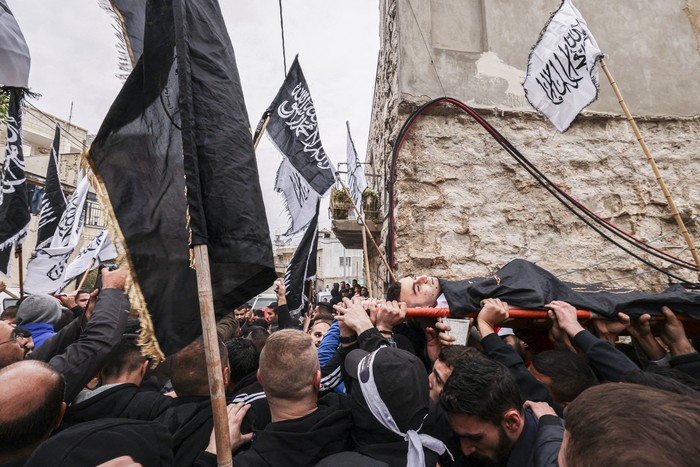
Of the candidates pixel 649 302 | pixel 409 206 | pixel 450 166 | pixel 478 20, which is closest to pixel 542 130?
pixel 450 166

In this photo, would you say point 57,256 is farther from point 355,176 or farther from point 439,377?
point 439,377

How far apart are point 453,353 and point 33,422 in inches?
74.5

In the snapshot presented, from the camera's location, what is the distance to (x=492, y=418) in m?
1.66

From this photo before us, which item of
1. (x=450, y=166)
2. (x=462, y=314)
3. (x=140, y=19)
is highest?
(x=140, y=19)

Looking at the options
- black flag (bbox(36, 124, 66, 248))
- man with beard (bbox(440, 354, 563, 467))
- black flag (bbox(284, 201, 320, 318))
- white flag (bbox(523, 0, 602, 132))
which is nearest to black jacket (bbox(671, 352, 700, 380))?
man with beard (bbox(440, 354, 563, 467))

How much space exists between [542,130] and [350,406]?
5.05m

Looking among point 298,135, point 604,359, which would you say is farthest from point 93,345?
point 298,135

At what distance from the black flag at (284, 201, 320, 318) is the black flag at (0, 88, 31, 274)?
292 cm

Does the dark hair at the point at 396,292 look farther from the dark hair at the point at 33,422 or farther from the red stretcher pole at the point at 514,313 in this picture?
the dark hair at the point at 33,422

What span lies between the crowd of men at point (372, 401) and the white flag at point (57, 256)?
9.53ft

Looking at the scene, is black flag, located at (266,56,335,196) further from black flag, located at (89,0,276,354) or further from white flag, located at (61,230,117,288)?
white flag, located at (61,230,117,288)

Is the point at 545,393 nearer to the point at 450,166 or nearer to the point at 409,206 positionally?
the point at 409,206

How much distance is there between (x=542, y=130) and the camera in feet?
17.7

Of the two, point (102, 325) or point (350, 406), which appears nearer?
point (350, 406)
